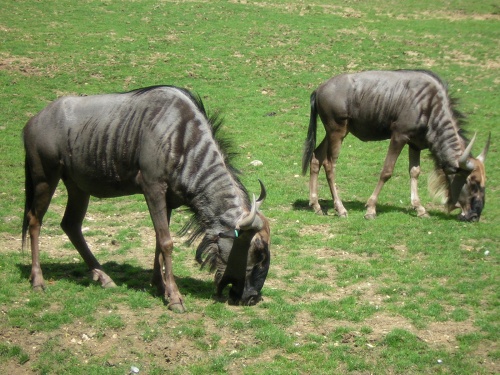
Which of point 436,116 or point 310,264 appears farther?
point 436,116

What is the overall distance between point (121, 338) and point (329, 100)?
757 cm

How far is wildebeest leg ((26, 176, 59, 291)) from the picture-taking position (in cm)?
925

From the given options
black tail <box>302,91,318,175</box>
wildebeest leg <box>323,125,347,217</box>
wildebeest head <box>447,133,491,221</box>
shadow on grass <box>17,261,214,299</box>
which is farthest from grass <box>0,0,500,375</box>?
black tail <box>302,91,318,175</box>

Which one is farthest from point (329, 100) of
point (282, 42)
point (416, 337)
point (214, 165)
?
point (282, 42)

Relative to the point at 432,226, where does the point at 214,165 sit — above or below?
above

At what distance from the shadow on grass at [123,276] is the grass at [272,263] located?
1.6 inches

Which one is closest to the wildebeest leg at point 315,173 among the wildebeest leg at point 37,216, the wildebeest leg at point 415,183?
the wildebeest leg at point 415,183

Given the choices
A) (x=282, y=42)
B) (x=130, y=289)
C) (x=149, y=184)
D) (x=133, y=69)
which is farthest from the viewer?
(x=282, y=42)

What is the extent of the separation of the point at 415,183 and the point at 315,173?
2.04 meters

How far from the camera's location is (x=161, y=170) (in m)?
8.66

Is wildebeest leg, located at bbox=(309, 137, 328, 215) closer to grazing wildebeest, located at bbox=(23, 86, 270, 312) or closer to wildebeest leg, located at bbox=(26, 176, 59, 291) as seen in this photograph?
grazing wildebeest, located at bbox=(23, 86, 270, 312)

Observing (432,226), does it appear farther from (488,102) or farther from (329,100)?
(488,102)

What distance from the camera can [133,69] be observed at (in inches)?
985

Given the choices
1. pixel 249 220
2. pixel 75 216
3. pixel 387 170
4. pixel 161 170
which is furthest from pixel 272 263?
pixel 387 170
